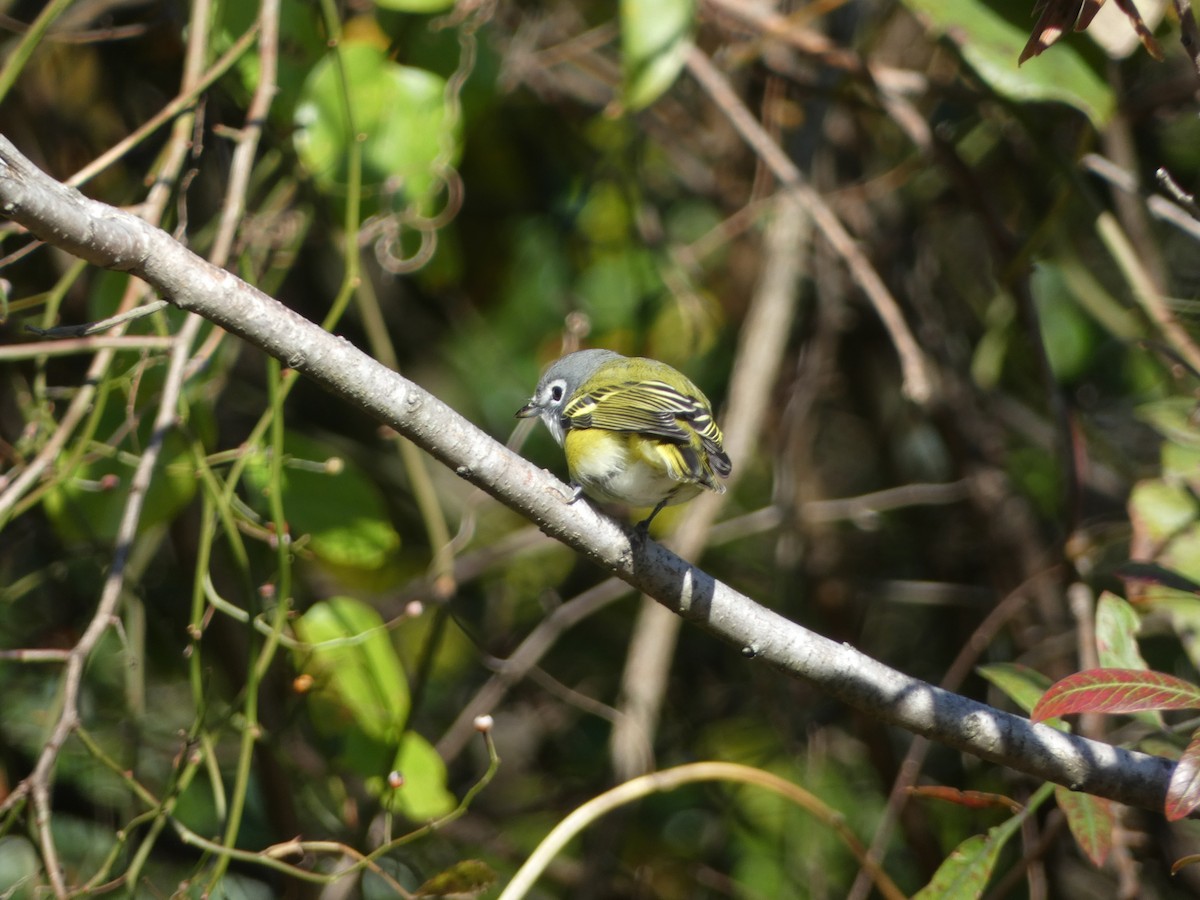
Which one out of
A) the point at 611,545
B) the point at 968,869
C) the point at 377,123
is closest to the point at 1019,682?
the point at 968,869

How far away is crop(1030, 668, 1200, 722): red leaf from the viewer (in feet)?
5.38

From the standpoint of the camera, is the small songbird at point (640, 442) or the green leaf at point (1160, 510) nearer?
the small songbird at point (640, 442)

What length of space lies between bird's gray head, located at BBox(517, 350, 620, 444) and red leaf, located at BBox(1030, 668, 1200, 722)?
1.11m

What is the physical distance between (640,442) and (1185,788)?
1005 mm

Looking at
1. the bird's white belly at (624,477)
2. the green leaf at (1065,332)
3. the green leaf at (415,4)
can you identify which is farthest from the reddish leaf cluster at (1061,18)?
the green leaf at (1065,332)

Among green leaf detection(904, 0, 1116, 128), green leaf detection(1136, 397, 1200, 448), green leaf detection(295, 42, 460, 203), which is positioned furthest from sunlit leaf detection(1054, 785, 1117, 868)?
green leaf detection(295, 42, 460, 203)

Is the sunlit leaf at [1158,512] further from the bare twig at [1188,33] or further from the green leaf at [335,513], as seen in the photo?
the green leaf at [335,513]

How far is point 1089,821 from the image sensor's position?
1.77 metres

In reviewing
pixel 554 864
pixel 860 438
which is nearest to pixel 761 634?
pixel 554 864

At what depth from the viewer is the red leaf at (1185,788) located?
1493 mm

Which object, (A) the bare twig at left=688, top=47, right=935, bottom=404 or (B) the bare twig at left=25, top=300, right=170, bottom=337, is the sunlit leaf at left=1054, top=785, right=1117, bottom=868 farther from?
(B) the bare twig at left=25, top=300, right=170, bottom=337

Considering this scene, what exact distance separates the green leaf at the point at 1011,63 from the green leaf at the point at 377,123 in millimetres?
1049

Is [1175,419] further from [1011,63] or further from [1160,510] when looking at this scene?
[1011,63]

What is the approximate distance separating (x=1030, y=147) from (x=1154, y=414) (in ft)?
4.00
